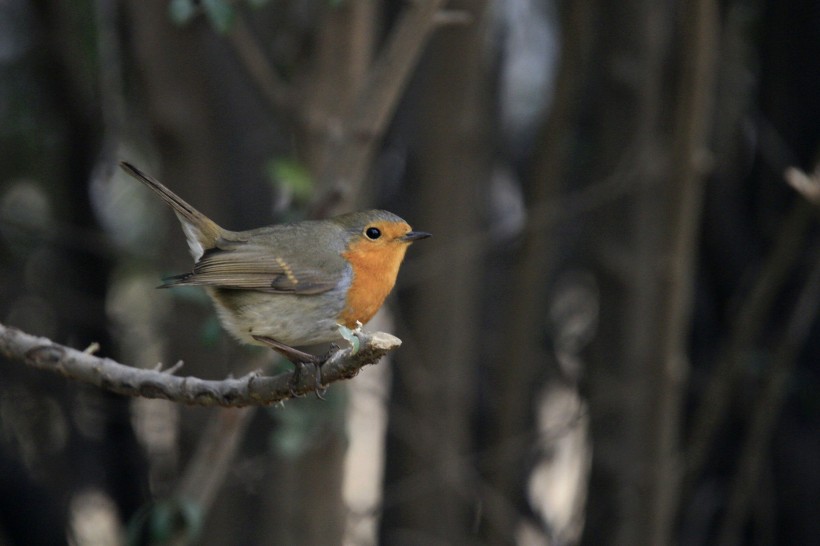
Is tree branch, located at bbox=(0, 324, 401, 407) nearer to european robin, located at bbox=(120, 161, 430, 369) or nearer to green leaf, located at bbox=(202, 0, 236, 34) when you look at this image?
european robin, located at bbox=(120, 161, 430, 369)

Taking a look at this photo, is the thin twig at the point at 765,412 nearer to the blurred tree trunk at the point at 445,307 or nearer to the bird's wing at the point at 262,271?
the blurred tree trunk at the point at 445,307

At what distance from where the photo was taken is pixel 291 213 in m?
3.91

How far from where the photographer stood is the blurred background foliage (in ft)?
14.8

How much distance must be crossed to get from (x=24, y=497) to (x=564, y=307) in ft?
10.4

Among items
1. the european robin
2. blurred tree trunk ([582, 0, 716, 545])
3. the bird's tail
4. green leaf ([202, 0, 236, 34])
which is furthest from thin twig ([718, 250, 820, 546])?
green leaf ([202, 0, 236, 34])

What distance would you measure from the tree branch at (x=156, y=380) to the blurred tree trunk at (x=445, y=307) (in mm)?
2553

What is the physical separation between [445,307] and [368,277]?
1741mm

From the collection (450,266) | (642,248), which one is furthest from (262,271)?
(642,248)

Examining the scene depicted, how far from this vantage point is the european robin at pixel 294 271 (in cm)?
326

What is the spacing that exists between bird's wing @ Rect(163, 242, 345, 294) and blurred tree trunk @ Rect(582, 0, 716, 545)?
1328 mm

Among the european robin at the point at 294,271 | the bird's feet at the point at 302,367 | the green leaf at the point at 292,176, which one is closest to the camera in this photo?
the bird's feet at the point at 302,367

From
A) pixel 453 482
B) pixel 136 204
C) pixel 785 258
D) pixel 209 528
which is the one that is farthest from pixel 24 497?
pixel 785 258

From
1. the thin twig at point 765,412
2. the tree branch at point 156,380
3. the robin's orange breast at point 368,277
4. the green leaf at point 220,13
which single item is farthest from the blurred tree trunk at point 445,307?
the tree branch at point 156,380

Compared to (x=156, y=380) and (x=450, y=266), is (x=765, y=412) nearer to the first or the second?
(x=450, y=266)
